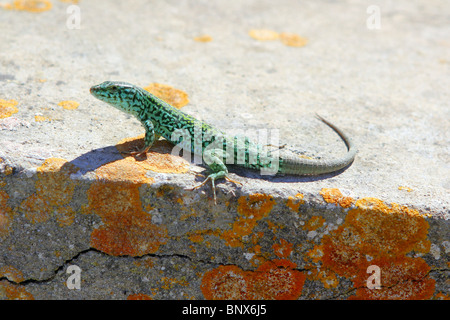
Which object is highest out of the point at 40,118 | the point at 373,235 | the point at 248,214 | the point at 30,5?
the point at 30,5

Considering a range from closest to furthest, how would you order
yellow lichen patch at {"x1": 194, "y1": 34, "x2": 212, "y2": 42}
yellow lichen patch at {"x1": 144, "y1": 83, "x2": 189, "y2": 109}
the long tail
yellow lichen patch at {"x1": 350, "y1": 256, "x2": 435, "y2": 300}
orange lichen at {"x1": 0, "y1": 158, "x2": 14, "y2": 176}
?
orange lichen at {"x1": 0, "y1": 158, "x2": 14, "y2": 176}
yellow lichen patch at {"x1": 350, "y1": 256, "x2": 435, "y2": 300}
the long tail
yellow lichen patch at {"x1": 144, "y1": 83, "x2": 189, "y2": 109}
yellow lichen patch at {"x1": 194, "y1": 34, "x2": 212, "y2": 42}

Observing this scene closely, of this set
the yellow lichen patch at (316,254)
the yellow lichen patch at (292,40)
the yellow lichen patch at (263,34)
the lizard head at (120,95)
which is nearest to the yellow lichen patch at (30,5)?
the yellow lichen patch at (263,34)

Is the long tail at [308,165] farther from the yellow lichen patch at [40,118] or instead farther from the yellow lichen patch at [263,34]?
the yellow lichen patch at [263,34]

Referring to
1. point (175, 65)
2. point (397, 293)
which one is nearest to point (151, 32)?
point (175, 65)

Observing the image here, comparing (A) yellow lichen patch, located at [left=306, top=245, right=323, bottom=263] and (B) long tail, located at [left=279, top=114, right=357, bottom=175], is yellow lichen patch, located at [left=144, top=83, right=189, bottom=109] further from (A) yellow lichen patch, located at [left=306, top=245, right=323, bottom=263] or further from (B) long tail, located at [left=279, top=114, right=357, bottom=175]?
(A) yellow lichen patch, located at [left=306, top=245, right=323, bottom=263]

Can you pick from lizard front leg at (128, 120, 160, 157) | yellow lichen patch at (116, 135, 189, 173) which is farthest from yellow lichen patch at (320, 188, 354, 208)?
lizard front leg at (128, 120, 160, 157)

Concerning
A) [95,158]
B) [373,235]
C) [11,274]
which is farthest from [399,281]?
[11,274]

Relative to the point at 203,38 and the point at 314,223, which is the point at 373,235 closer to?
the point at 314,223

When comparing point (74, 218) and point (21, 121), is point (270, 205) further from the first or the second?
point (21, 121)
